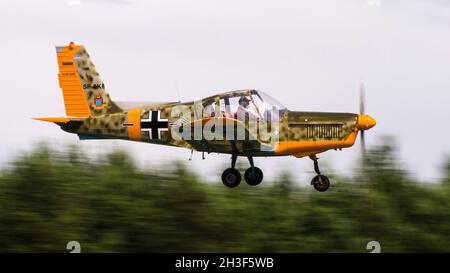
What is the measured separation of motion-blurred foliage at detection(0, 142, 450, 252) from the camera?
37.3 meters

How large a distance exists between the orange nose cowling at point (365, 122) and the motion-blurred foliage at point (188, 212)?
13.9 meters

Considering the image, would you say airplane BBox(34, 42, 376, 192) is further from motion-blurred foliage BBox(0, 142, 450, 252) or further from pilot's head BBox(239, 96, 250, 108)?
motion-blurred foliage BBox(0, 142, 450, 252)

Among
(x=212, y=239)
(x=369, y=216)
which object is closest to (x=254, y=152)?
(x=212, y=239)

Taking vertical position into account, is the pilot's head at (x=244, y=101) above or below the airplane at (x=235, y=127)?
above

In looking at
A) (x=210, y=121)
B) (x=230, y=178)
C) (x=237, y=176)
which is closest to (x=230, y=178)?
(x=230, y=178)

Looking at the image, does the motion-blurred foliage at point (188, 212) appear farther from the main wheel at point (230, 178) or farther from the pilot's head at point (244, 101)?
the pilot's head at point (244, 101)

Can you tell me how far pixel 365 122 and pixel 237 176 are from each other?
3.53 meters

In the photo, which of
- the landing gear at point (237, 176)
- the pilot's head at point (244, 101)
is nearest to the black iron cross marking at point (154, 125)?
the landing gear at point (237, 176)

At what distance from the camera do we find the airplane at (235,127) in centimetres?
2241

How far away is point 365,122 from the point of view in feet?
75.0

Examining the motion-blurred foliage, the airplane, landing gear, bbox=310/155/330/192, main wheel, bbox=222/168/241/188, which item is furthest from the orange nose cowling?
the motion-blurred foliage

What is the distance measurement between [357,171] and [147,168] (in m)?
9.40

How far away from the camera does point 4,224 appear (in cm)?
3856

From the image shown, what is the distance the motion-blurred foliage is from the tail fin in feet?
42.0
